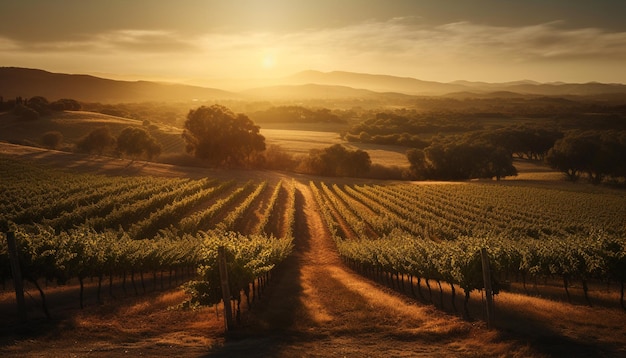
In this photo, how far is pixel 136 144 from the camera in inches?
3861

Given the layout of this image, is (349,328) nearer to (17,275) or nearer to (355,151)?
(17,275)

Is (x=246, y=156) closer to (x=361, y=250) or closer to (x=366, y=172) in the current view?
(x=366, y=172)

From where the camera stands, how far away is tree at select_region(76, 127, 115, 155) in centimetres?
10269

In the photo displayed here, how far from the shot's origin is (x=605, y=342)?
50.9ft

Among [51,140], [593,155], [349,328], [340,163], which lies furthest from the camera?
[51,140]

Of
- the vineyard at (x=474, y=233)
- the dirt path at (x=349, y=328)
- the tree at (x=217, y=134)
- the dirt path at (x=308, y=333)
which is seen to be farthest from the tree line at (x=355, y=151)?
the dirt path at (x=308, y=333)

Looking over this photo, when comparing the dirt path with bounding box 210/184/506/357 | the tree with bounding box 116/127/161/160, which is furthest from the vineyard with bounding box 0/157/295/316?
the tree with bounding box 116/127/161/160

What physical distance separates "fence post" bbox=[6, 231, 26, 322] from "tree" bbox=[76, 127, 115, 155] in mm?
92567

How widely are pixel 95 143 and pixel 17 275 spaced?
304 ft

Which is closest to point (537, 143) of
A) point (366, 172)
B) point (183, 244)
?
point (366, 172)

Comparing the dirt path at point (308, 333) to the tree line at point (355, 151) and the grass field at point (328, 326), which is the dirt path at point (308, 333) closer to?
the grass field at point (328, 326)

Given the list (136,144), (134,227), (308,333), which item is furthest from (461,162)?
(308,333)

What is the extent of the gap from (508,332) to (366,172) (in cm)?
8650

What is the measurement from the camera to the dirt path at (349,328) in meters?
15.6
